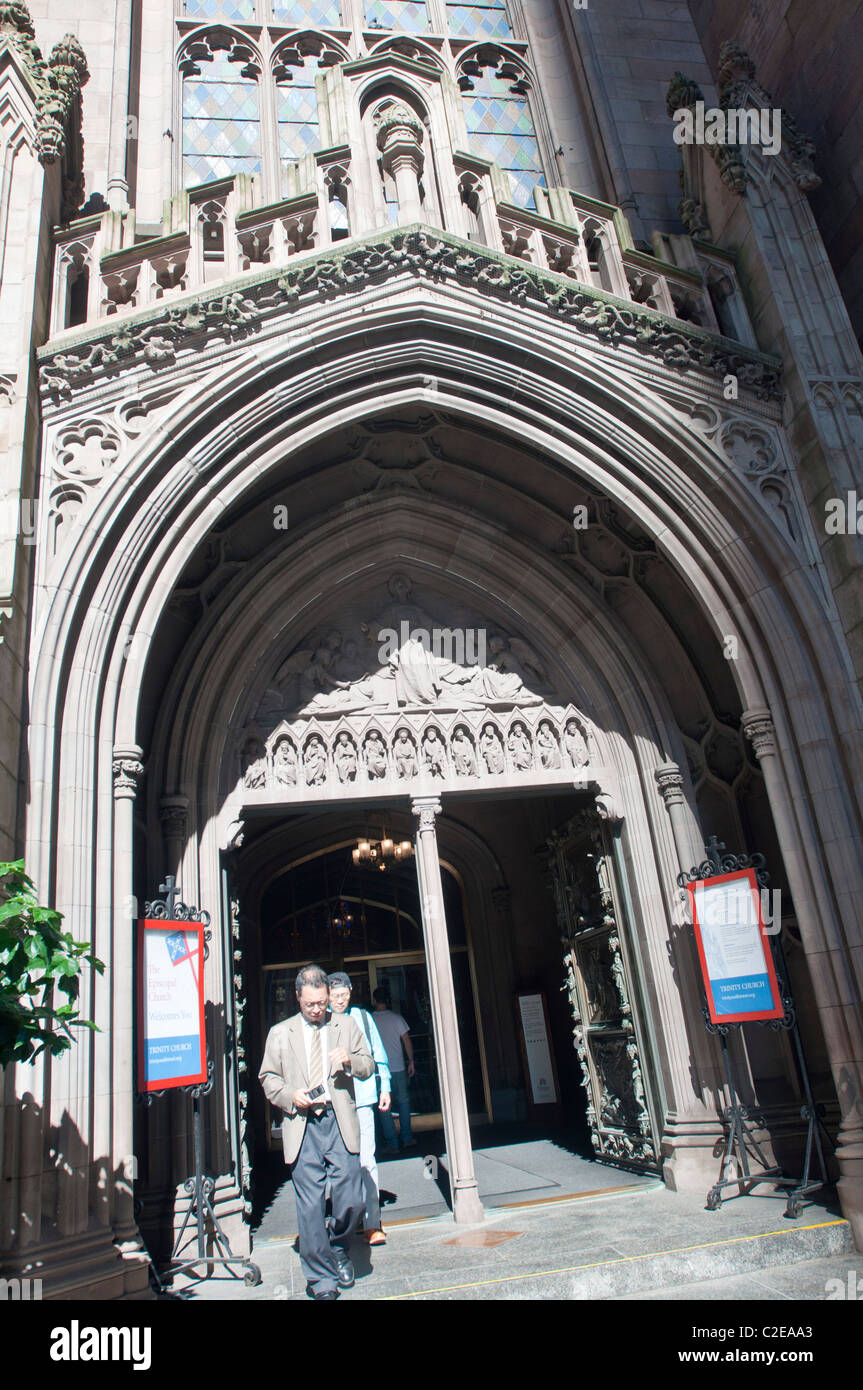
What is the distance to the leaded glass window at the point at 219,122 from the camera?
9906 millimetres

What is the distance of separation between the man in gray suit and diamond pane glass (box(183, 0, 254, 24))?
11.5 metres

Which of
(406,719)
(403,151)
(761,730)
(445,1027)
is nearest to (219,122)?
(403,151)

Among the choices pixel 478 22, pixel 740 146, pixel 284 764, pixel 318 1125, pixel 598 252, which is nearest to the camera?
pixel 318 1125

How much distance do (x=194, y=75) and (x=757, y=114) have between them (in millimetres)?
6501

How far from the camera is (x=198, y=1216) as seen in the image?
17.2 ft

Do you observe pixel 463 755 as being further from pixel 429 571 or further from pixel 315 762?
pixel 429 571

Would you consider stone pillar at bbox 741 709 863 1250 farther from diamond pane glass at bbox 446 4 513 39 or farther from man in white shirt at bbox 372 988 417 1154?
diamond pane glass at bbox 446 4 513 39

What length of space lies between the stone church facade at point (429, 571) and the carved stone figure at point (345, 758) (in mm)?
19

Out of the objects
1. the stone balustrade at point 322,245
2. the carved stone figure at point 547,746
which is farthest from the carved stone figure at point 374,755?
the stone balustrade at point 322,245

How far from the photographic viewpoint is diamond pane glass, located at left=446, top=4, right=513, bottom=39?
37.1ft

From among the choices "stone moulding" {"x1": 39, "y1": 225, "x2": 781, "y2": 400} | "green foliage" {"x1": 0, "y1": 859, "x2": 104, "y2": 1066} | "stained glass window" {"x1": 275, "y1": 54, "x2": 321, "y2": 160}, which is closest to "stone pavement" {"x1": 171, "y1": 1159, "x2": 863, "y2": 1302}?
"green foliage" {"x1": 0, "y1": 859, "x2": 104, "y2": 1066}

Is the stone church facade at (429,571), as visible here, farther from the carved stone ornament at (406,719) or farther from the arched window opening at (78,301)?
the arched window opening at (78,301)

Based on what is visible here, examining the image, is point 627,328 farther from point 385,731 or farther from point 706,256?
point 385,731

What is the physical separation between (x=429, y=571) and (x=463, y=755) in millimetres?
1736
